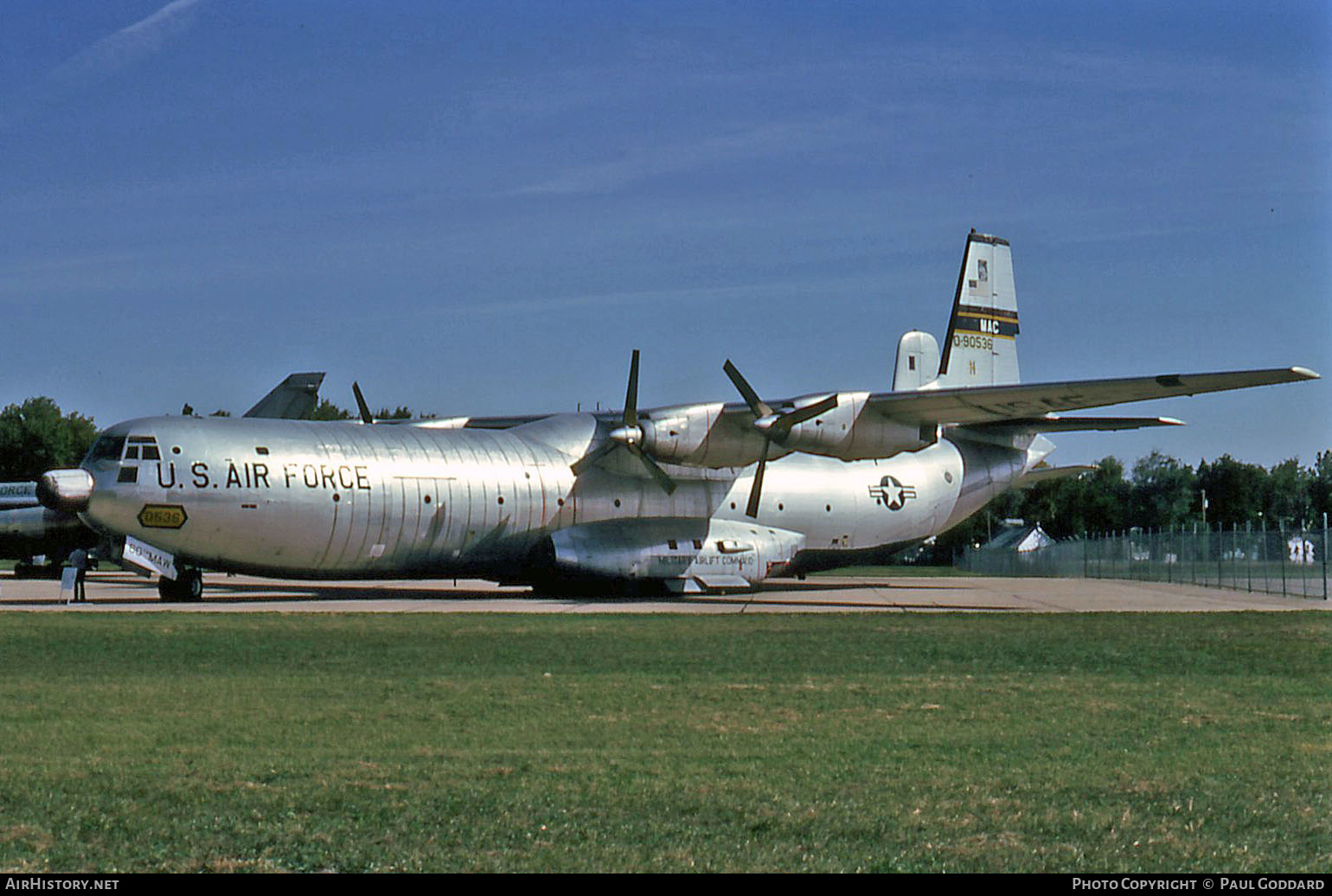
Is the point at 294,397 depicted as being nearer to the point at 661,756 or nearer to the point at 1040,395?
the point at 1040,395

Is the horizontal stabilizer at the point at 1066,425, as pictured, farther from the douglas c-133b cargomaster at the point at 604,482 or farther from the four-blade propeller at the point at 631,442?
the four-blade propeller at the point at 631,442

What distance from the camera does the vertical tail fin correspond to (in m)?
39.2

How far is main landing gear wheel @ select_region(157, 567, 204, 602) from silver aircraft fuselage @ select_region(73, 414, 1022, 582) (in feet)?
1.30

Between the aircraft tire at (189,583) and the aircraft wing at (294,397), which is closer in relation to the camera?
the aircraft tire at (189,583)

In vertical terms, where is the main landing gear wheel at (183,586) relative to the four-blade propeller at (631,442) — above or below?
below

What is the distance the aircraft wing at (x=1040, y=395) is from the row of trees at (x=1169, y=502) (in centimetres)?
8313

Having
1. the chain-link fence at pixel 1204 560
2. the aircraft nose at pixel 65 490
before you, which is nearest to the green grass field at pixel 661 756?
the aircraft nose at pixel 65 490

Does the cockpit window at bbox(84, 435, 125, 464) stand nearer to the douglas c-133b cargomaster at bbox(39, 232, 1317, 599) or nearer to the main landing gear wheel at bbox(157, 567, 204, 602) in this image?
the douglas c-133b cargomaster at bbox(39, 232, 1317, 599)

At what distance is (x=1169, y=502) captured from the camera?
12562cm

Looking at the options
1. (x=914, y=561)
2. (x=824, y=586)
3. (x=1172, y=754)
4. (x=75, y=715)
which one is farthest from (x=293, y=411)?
(x=914, y=561)

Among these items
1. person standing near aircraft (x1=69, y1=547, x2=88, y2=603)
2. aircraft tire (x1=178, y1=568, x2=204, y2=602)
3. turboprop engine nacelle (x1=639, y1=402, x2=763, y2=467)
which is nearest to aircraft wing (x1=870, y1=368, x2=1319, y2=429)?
turboprop engine nacelle (x1=639, y1=402, x2=763, y2=467)

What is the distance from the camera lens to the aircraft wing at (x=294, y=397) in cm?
4459

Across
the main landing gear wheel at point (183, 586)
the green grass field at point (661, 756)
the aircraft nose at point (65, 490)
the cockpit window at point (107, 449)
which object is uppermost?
the cockpit window at point (107, 449)

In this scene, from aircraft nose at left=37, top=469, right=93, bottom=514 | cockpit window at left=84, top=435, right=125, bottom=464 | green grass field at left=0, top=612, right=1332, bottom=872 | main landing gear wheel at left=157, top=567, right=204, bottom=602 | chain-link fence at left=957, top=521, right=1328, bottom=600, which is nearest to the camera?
green grass field at left=0, top=612, right=1332, bottom=872
